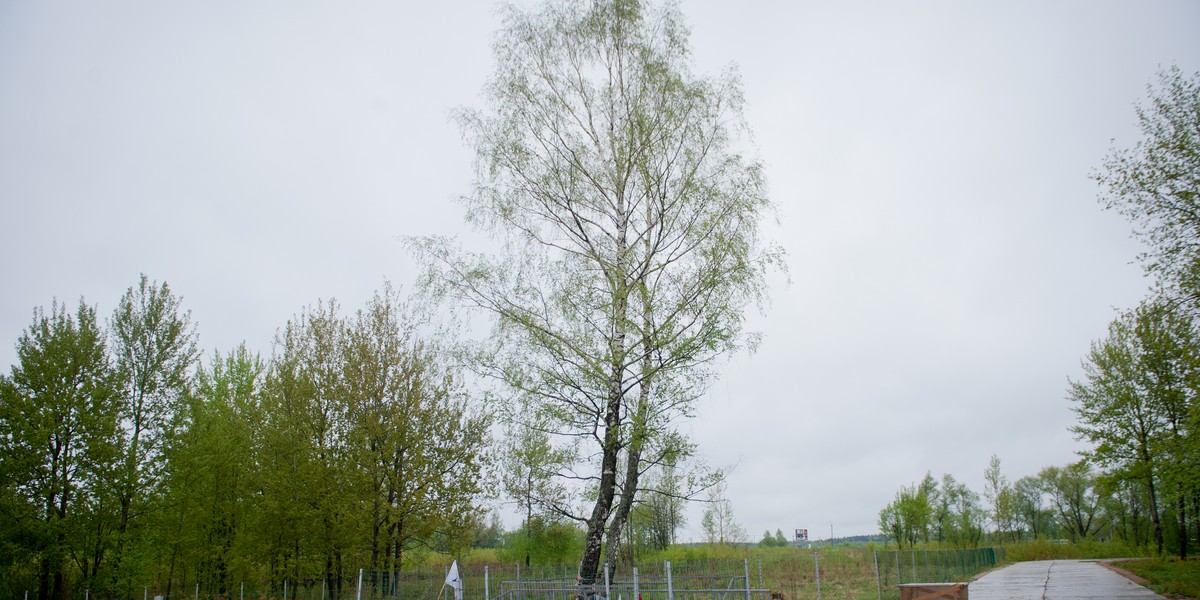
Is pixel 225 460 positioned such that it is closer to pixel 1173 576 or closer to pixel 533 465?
pixel 533 465

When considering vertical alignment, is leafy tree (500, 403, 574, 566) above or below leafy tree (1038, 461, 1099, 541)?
above

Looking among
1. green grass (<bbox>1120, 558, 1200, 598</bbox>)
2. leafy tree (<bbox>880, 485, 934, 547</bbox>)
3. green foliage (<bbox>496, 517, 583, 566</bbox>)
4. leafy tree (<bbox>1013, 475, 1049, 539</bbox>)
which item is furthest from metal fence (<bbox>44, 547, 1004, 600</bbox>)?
leafy tree (<bbox>1013, 475, 1049, 539</bbox>)

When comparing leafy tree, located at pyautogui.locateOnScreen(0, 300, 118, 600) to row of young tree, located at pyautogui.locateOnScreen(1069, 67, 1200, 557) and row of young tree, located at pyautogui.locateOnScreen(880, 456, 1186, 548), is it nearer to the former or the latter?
row of young tree, located at pyautogui.locateOnScreen(1069, 67, 1200, 557)

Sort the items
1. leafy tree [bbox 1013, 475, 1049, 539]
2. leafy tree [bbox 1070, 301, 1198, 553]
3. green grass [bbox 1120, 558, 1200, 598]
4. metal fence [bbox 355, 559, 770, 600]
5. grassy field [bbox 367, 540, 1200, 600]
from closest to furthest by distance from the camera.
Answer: metal fence [bbox 355, 559, 770, 600], green grass [bbox 1120, 558, 1200, 598], grassy field [bbox 367, 540, 1200, 600], leafy tree [bbox 1070, 301, 1198, 553], leafy tree [bbox 1013, 475, 1049, 539]

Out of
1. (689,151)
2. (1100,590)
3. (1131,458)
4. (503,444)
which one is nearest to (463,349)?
(503,444)

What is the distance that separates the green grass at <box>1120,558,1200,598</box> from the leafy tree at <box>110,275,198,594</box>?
30832 millimetres

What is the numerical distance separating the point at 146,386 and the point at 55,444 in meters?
2.98

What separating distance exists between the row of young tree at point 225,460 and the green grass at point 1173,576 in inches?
813

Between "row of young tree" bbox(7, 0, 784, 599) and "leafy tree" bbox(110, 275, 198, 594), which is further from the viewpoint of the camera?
"leafy tree" bbox(110, 275, 198, 594)

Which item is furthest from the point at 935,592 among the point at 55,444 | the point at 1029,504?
the point at 1029,504

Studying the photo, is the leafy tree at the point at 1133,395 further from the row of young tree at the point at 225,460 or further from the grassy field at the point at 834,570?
the row of young tree at the point at 225,460

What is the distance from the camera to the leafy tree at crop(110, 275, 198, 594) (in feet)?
73.0

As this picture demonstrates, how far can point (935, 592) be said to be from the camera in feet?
46.9

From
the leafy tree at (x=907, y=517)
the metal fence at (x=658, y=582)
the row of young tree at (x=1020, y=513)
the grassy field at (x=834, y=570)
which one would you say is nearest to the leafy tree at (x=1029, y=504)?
the row of young tree at (x=1020, y=513)
